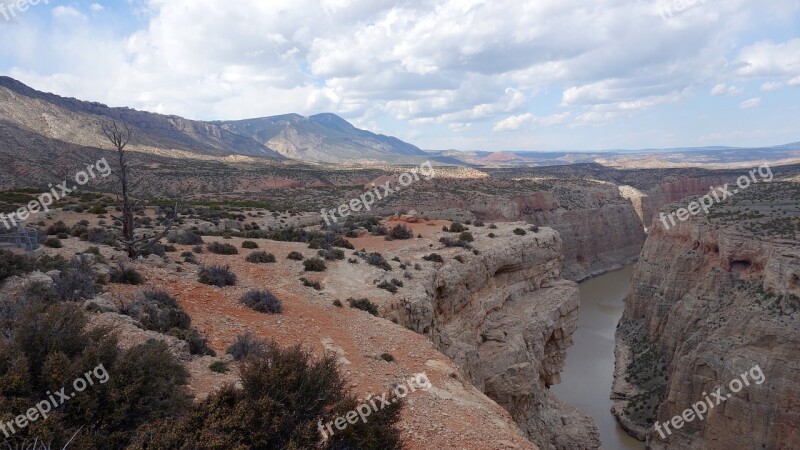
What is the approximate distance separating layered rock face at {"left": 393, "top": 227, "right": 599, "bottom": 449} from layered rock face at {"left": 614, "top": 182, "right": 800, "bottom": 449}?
6.14m

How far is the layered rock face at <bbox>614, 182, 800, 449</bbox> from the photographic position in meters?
18.1

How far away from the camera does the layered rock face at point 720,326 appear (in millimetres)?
18078

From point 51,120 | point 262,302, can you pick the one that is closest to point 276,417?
point 262,302

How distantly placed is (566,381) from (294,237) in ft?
65.7

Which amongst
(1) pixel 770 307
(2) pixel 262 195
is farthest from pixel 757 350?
(2) pixel 262 195

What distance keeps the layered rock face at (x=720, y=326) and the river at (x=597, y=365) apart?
0.98 m

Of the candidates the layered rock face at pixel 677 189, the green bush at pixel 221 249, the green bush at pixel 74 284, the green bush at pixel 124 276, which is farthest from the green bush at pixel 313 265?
the layered rock face at pixel 677 189

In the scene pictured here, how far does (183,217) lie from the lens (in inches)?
918

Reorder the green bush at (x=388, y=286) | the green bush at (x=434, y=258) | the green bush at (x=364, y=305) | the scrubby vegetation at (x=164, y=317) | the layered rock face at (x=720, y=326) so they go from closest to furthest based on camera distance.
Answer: the scrubby vegetation at (x=164, y=317), the green bush at (x=364, y=305), the green bush at (x=388, y=286), the green bush at (x=434, y=258), the layered rock face at (x=720, y=326)

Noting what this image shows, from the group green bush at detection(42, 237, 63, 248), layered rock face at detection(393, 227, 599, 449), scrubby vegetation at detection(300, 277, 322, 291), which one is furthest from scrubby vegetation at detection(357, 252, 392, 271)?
green bush at detection(42, 237, 63, 248)

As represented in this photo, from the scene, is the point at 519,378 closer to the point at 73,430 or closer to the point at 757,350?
the point at 757,350

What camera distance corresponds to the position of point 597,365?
103ft

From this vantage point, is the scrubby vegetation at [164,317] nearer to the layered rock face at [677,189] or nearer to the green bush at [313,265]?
the green bush at [313,265]

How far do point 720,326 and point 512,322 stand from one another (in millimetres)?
12075
